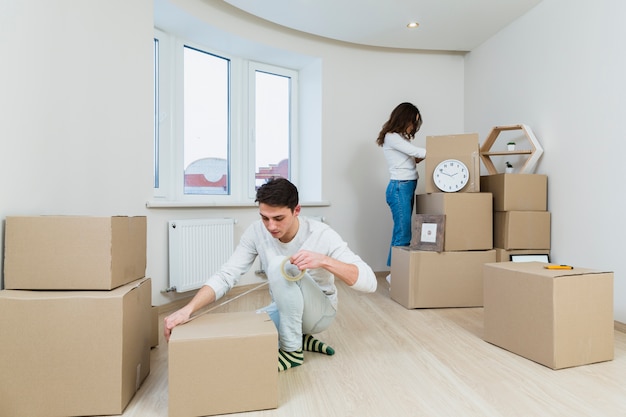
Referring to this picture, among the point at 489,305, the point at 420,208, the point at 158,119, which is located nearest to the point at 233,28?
the point at 158,119

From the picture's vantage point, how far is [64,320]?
112cm

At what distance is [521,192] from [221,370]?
2.13m

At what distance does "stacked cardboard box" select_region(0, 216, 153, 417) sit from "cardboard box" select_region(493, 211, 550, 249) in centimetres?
215

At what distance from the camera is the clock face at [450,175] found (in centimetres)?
254

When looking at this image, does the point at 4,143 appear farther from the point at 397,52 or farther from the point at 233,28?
the point at 397,52

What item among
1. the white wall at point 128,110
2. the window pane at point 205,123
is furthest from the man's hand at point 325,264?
the window pane at point 205,123

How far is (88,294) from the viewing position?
1.16m

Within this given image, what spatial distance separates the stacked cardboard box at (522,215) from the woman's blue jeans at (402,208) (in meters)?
0.58

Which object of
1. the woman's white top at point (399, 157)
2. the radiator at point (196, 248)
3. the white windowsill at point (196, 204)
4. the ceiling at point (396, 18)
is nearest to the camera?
the white windowsill at point (196, 204)

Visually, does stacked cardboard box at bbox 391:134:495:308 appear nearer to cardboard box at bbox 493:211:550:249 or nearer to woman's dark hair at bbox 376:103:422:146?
cardboard box at bbox 493:211:550:249

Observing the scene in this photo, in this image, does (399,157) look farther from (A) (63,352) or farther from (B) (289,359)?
(A) (63,352)

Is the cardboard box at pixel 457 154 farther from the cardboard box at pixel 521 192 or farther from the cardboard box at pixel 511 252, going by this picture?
the cardboard box at pixel 511 252

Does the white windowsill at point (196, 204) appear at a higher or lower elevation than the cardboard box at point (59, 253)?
higher

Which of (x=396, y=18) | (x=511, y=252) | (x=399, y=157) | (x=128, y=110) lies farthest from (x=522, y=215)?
(x=128, y=110)
